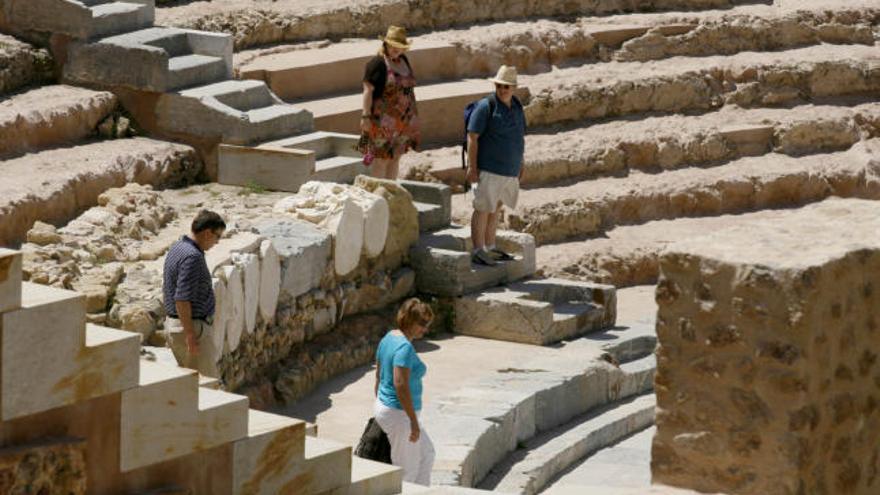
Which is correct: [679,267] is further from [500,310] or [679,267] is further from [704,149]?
[704,149]

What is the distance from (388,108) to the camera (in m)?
15.0

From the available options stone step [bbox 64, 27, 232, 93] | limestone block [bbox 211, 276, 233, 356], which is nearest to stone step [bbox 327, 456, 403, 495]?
limestone block [bbox 211, 276, 233, 356]

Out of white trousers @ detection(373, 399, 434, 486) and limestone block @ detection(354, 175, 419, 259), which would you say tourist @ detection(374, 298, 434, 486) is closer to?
white trousers @ detection(373, 399, 434, 486)

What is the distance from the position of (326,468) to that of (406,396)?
50.3 inches

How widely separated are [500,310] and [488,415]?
2.28 meters

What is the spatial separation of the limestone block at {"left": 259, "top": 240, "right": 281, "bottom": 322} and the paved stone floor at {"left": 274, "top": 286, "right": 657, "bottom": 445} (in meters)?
0.67

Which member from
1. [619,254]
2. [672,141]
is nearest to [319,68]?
[619,254]

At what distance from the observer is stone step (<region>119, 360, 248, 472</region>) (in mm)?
8289

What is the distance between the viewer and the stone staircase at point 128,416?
25.5 ft

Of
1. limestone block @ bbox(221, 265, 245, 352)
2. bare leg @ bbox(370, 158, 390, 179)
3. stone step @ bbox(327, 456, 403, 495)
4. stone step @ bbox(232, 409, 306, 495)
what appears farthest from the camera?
bare leg @ bbox(370, 158, 390, 179)

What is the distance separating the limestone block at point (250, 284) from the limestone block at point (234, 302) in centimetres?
5

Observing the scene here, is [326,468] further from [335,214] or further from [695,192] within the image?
[695,192]

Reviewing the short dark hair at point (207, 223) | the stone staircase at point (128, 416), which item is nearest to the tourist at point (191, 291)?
the short dark hair at point (207, 223)

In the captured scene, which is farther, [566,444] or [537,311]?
[537,311]
